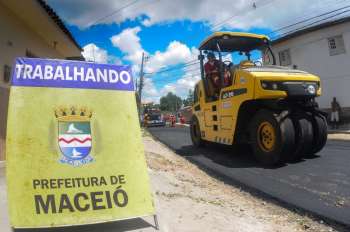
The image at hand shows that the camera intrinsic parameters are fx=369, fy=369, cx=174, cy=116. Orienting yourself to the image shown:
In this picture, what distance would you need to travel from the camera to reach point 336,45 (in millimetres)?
21781

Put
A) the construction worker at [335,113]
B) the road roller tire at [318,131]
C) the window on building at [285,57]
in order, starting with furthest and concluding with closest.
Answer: the window on building at [285,57]
the construction worker at [335,113]
the road roller tire at [318,131]

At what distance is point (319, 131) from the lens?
26.9 feet

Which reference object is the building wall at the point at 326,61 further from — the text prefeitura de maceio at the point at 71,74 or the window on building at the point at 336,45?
the text prefeitura de maceio at the point at 71,74

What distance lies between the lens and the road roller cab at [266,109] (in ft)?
25.4

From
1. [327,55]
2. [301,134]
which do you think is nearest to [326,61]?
[327,55]

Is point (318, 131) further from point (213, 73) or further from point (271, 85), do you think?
point (213, 73)

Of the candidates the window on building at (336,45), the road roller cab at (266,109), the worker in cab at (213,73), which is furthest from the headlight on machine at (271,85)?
the window on building at (336,45)

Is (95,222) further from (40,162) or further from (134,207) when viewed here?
(40,162)

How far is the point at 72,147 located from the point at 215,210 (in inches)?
81.3

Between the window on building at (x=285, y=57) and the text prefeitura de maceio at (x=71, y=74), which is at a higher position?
the window on building at (x=285, y=57)

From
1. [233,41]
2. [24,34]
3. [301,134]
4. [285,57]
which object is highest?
[285,57]

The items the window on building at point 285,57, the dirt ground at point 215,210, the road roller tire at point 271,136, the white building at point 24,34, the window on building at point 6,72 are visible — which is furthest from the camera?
the window on building at point 285,57

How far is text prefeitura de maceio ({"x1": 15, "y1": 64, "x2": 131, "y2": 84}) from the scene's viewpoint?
391cm

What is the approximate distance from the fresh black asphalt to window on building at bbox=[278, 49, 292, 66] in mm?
16290
